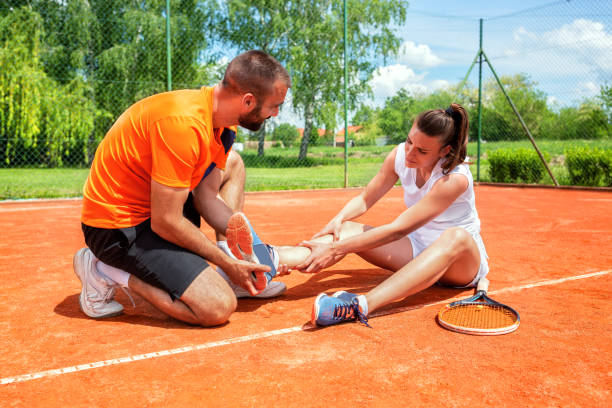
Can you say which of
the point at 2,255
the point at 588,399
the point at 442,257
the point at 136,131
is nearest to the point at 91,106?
the point at 2,255

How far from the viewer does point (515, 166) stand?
41.3 ft

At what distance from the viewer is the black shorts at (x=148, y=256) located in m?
2.64

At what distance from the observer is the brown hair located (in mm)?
2795

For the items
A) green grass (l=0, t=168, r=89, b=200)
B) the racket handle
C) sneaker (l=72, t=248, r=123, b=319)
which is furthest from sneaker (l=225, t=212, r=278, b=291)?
green grass (l=0, t=168, r=89, b=200)

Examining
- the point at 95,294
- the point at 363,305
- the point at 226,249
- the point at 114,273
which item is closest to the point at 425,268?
the point at 363,305

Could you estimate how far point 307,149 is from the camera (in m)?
14.1

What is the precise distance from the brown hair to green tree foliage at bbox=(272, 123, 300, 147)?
9.95 metres

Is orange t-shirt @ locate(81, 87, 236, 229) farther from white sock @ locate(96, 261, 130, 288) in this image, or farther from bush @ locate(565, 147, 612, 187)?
bush @ locate(565, 147, 612, 187)

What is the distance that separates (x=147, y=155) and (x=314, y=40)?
46.5ft

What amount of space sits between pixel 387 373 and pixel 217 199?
1571 mm

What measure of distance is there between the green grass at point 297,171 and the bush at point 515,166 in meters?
0.31

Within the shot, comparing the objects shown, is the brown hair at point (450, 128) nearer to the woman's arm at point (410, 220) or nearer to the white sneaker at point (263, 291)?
the woman's arm at point (410, 220)

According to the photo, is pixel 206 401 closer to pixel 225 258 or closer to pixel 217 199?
pixel 225 258

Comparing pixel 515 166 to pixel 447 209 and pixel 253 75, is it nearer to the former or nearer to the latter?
pixel 447 209
